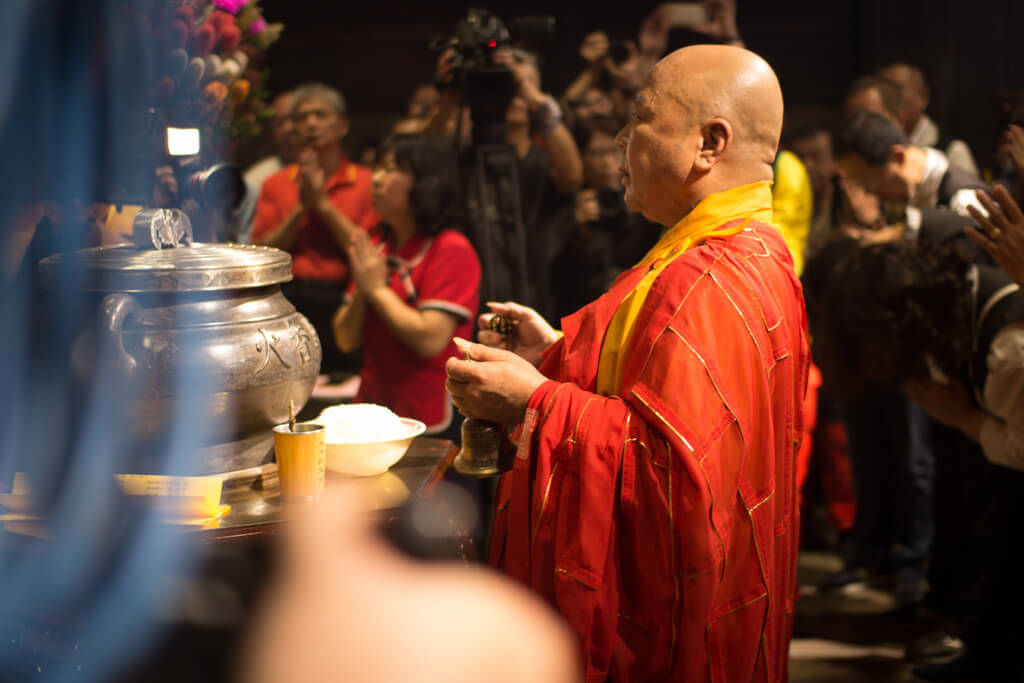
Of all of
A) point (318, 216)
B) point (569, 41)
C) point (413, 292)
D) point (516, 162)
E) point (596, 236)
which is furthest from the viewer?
point (569, 41)

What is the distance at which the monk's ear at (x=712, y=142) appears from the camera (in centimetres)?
137

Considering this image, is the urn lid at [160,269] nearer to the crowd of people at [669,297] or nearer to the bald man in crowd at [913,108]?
the crowd of people at [669,297]

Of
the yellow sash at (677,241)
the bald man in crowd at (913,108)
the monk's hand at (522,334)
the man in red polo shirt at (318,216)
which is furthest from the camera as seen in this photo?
the bald man in crowd at (913,108)

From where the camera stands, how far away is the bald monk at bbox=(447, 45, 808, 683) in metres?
1.25

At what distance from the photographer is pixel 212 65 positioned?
6.22 feet

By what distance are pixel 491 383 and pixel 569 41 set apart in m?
4.16

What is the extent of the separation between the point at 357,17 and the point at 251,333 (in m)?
4.41

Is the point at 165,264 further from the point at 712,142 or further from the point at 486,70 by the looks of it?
the point at 486,70

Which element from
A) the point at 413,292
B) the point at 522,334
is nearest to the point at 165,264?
the point at 522,334

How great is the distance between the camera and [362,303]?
8.25ft

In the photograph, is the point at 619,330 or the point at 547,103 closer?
the point at 619,330

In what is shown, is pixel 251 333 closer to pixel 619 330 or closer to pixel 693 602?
pixel 619 330

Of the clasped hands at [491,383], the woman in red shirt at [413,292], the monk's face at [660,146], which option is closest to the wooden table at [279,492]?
the clasped hands at [491,383]

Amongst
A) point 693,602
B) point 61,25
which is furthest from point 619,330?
point 61,25
